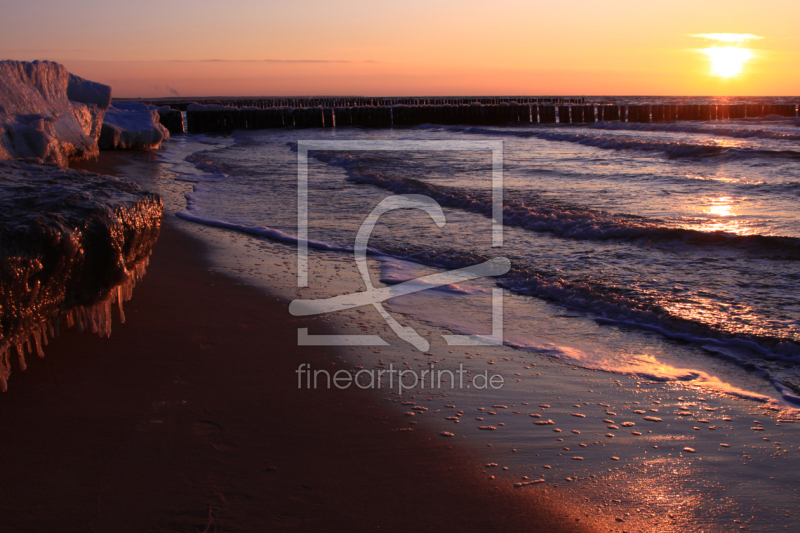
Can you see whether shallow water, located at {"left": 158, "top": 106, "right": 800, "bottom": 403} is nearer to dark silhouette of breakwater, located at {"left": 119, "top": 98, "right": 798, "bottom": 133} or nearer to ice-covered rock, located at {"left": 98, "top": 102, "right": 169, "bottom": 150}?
ice-covered rock, located at {"left": 98, "top": 102, "right": 169, "bottom": 150}

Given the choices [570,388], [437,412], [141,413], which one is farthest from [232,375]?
[570,388]

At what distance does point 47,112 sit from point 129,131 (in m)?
8.86

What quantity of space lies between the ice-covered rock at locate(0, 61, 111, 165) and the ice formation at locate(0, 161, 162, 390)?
3.21 meters

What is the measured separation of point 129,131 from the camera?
18.7 meters

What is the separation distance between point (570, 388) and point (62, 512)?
8.96 ft

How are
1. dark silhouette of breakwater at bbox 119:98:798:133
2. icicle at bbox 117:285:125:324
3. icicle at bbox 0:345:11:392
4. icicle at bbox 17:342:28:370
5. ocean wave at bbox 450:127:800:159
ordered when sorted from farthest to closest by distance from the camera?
dark silhouette of breakwater at bbox 119:98:798:133, ocean wave at bbox 450:127:800:159, icicle at bbox 117:285:125:324, icicle at bbox 17:342:28:370, icicle at bbox 0:345:11:392

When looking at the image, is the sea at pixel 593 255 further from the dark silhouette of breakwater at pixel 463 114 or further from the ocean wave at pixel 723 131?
the dark silhouette of breakwater at pixel 463 114

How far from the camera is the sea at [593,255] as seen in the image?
13.0 feet

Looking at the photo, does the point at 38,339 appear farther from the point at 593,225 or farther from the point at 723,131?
the point at 723,131

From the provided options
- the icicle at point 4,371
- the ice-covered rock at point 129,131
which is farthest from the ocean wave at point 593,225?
the ice-covered rock at point 129,131

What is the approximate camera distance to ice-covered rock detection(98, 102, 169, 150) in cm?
1787

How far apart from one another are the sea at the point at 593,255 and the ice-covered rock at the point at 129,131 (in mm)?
3109

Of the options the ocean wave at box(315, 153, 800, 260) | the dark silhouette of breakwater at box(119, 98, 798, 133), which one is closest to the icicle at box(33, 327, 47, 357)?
the ocean wave at box(315, 153, 800, 260)

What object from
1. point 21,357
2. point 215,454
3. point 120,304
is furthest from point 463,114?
point 215,454
